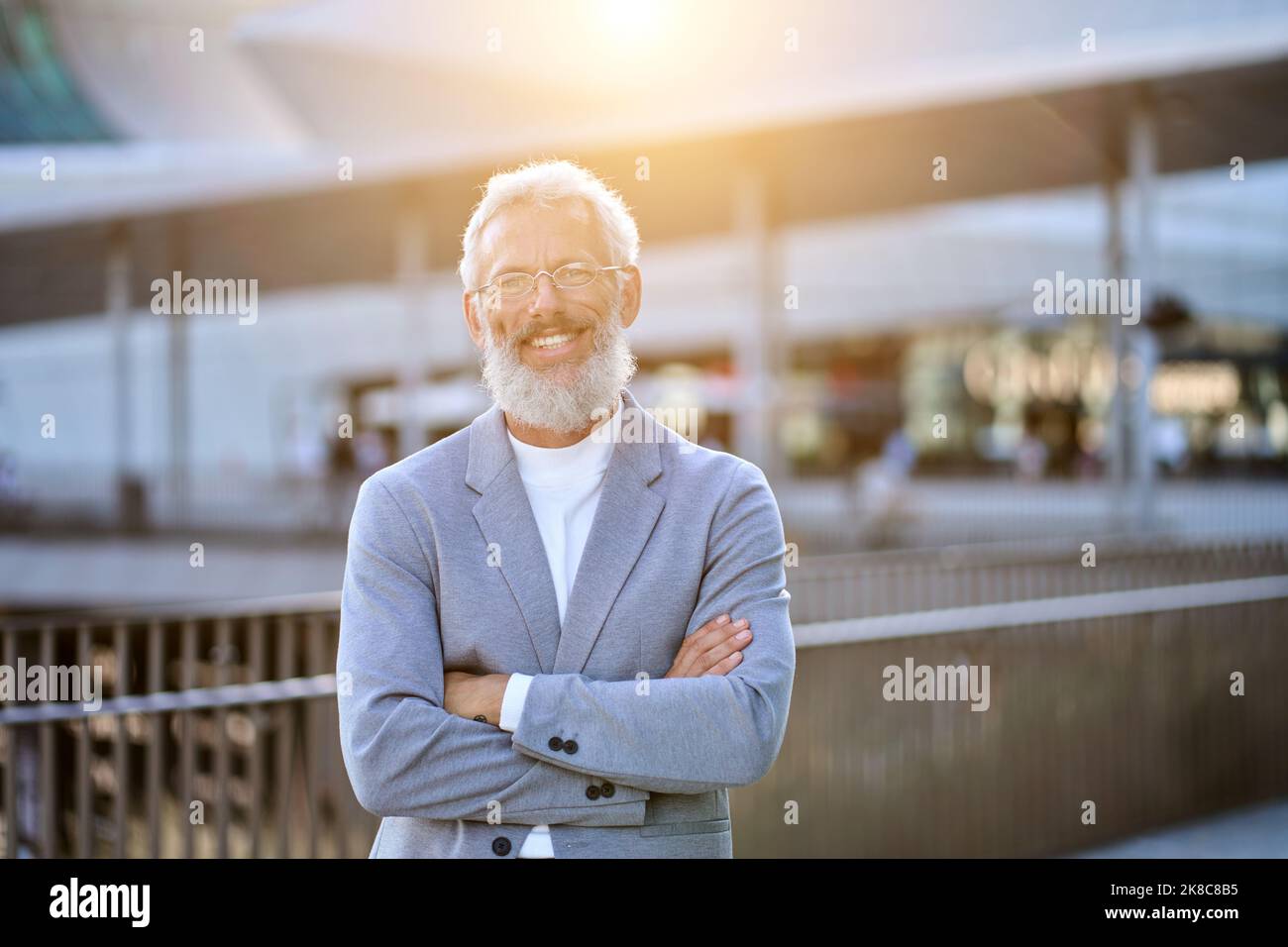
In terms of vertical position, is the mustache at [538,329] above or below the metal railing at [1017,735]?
above

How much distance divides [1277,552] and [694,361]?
29.2m

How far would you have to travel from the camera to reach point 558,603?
2.43m

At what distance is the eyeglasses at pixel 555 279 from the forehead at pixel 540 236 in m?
0.01

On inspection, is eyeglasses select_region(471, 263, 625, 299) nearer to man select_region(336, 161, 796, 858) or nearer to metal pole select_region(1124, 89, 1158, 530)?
man select_region(336, 161, 796, 858)

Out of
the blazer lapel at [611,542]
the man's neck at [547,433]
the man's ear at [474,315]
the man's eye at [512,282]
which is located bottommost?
the blazer lapel at [611,542]

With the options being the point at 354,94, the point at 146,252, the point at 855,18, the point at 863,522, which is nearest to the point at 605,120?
the point at 855,18

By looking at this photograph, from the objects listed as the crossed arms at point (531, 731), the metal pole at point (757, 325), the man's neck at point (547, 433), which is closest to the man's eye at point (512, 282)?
the man's neck at point (547, 433)

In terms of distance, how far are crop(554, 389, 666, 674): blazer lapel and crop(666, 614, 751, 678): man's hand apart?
17 centimetres

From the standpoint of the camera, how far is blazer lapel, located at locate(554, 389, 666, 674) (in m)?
2.38

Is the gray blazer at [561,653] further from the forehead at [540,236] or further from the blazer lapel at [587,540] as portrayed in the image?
the forehead at [540,236]

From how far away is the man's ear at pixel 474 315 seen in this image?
2.55 metres

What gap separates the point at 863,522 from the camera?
18453 millimetres

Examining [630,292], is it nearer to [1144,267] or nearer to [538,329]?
[538,329]
